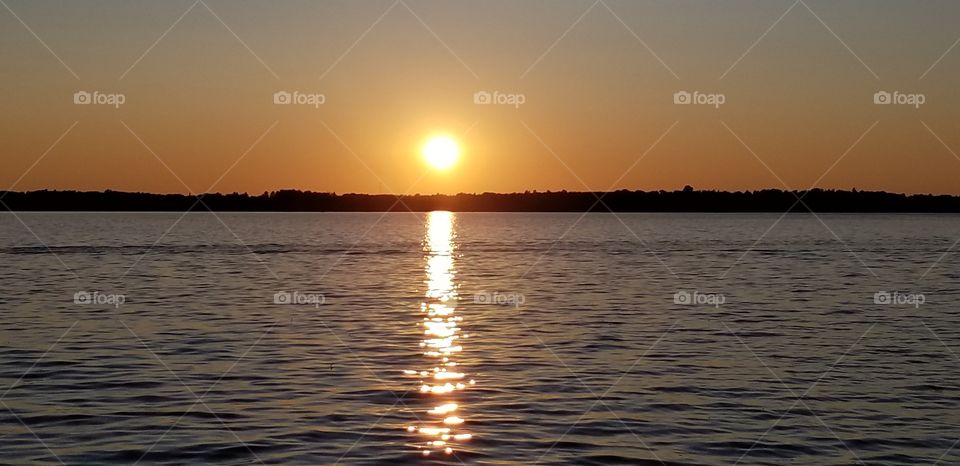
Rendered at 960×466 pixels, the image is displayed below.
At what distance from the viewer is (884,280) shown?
6034 centimetres

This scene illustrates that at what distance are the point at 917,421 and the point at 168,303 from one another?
3140 centimetres

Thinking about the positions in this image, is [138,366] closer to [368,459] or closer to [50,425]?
[50,425]

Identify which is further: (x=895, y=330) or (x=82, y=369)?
(x=895, y=330)

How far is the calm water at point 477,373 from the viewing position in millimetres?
18469

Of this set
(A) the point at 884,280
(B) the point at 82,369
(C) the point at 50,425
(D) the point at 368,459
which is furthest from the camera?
(A) the point at 884,280

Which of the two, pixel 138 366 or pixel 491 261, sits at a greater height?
pixel 491 261

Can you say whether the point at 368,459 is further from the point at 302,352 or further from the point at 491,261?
the point at 491,261

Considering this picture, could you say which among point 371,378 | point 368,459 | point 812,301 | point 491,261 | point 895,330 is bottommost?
point 368,459

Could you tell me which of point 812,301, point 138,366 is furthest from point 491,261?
point 138,366

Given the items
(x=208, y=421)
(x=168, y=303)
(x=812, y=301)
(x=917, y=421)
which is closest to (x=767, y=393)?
(x=917, y=421)

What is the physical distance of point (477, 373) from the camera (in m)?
25.7

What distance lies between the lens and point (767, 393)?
23.4 metres

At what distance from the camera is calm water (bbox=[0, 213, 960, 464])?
60.6ft

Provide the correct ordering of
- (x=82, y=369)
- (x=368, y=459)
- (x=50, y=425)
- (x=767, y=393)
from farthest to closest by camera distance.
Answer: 1. (x=82, y=369)
2. (x=767, y=393)
3. (x=50, y=425)
4. (x=368, y=459)
